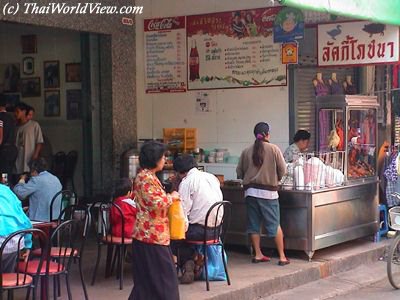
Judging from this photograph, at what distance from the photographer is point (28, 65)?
39.2 ft

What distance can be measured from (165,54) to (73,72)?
1.69m

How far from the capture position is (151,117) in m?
10.9

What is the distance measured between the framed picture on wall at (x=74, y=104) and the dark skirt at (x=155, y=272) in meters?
6.01

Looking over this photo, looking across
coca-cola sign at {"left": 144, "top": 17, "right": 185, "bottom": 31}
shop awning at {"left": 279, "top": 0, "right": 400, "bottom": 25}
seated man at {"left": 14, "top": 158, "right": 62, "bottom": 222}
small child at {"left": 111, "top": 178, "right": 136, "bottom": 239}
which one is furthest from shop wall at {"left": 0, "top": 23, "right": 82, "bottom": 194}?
shop awning at {"left": 279, "top": 0, "right": 400, "bottom": 25}

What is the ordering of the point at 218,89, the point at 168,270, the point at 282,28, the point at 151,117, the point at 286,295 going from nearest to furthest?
the point at 168,270
the point at 286,295
the point at 282,28
the point at 218,89
the point at 151,117

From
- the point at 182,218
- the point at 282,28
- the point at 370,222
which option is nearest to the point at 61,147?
the point at 282,28

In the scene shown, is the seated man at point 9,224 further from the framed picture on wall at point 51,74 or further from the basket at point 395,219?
the framed picture on wall at point 51,74

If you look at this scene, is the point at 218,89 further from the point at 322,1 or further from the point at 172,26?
the point at 322,1

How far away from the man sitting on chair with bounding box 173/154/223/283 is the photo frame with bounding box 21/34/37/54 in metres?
A: 5.79

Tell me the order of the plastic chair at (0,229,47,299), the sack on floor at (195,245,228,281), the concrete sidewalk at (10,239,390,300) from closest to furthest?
1. the plastic chair at (0,229,47,299)
2. the concrete sidewalk at (10,239,390,300)
3. the sack on floor at (195,245,228,281)

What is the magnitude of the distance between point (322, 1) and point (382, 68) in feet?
14.7

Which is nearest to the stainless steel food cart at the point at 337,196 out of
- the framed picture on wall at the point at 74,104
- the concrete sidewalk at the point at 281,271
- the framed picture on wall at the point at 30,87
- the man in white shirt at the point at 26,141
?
the concrete sidewalk at the point at 281,271

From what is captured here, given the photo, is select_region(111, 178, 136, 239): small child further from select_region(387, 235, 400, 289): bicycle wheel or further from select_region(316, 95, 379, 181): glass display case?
select_region(316, 95, 379, 181): glass display case

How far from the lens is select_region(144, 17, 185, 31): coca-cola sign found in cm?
1041
